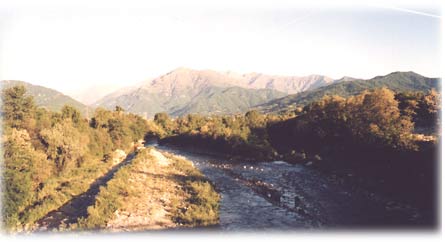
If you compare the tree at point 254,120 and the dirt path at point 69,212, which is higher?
the tree at point 254,120

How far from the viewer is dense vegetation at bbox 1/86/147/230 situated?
16359 mm

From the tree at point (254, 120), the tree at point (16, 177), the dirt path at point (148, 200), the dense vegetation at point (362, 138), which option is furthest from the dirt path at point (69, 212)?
the tree at point (254, 120)

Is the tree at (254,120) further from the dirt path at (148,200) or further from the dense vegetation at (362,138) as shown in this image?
the dirt path at (148,200)

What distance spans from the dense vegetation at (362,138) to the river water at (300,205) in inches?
76.5

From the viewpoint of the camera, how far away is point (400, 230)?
13.8 m

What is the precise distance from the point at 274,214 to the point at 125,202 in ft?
23.5

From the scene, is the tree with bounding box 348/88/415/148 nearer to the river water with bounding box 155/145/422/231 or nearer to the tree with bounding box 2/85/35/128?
the river water with bounding box 155/145/422/231

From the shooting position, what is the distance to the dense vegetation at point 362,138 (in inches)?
744

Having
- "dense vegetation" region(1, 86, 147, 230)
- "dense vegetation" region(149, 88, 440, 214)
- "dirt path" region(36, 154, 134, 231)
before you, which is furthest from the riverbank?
"dense vegetation" region(149, 88, 440, 214)

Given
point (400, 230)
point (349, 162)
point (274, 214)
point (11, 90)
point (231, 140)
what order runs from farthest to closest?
point (231, 140) < point (11, 90) < point (349, 162) < point (274, 214) < point (400, 230)

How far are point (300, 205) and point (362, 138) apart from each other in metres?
10.1

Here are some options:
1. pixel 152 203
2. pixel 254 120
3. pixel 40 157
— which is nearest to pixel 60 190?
pixel 40 157

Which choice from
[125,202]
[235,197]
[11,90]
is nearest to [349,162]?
[235,197]

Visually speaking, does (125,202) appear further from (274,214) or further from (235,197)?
(274,214)
